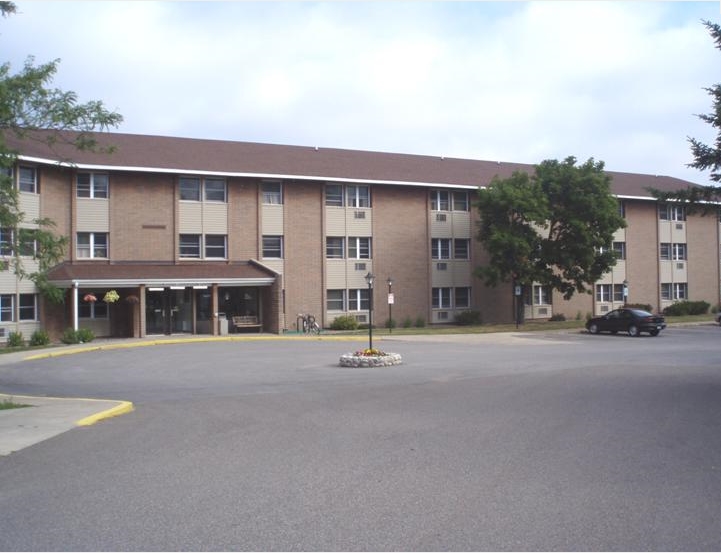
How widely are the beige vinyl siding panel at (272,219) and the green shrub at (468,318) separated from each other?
1210 cm

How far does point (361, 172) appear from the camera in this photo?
42.2 meters

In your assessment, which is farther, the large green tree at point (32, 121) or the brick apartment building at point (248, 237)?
the brick apartment building at point (248, 237)

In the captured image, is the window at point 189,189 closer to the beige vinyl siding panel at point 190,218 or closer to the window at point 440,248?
the beige vinyl siding panel at point 190,218

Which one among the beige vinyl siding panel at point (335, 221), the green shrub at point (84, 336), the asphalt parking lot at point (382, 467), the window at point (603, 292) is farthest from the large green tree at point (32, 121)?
the window at point (603, 292)

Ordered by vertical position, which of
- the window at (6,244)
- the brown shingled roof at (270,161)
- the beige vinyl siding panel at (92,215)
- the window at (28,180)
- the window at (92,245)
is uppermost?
the brown shingled roof at (270,161)

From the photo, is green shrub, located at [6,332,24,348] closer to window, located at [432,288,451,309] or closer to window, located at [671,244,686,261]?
window, located at [432,288,451,309]

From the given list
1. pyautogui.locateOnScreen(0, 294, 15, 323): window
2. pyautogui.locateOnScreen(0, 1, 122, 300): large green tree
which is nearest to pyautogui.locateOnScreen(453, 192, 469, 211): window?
pyautogui.locateOnScreen(0, 294, 15, 323): window

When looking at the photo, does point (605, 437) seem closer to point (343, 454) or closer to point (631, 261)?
point (343, 454)

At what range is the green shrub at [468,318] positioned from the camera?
143 ft

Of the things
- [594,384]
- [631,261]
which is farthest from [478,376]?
[631,261]

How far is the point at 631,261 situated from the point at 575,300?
568cm

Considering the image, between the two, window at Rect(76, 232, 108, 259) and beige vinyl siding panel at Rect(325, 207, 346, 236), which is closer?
window at Rect(76, 232, 108, 259)

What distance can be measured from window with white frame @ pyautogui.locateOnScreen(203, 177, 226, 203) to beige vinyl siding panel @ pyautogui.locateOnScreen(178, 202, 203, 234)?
2.47 feet

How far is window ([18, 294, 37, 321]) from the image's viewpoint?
32938mm
